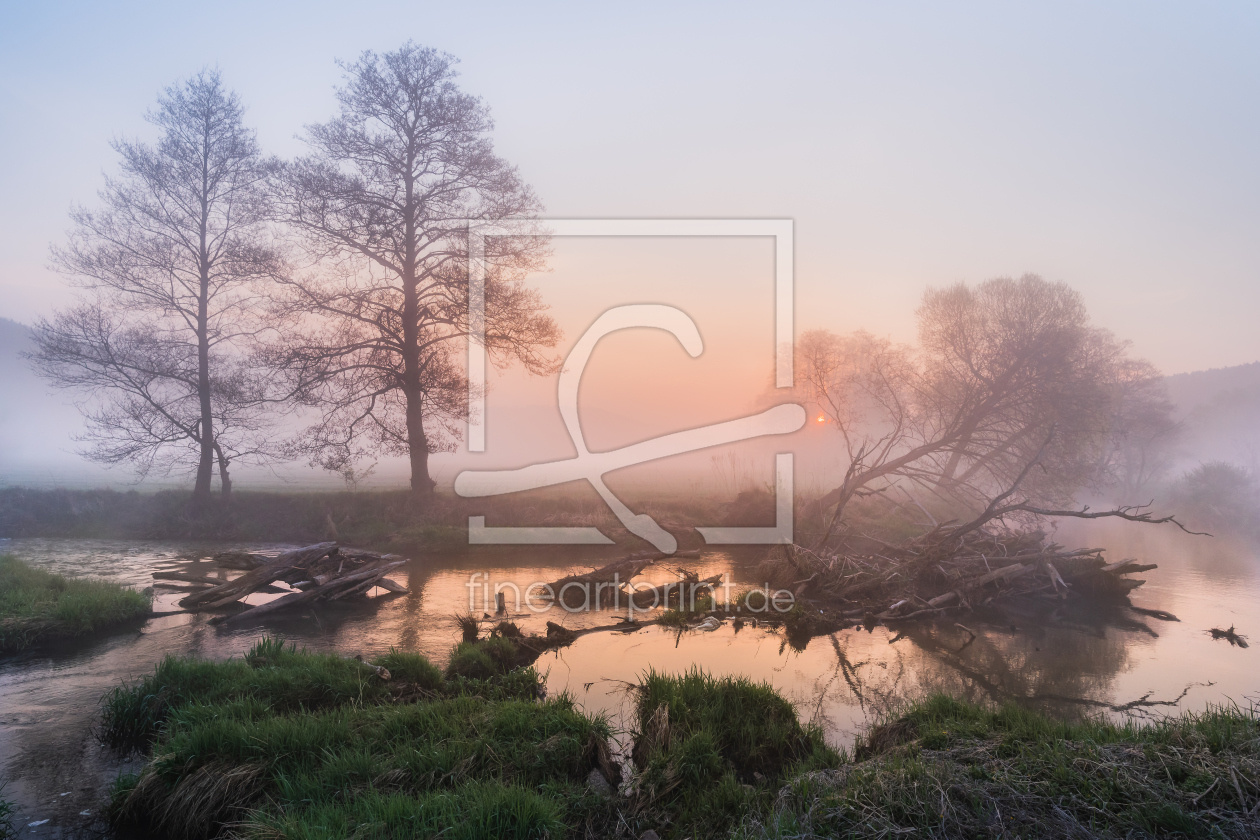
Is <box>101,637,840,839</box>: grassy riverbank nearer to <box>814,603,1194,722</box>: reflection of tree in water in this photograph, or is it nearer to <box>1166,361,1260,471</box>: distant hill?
<box>814,603,1194,722</box>: reflection of tree in water

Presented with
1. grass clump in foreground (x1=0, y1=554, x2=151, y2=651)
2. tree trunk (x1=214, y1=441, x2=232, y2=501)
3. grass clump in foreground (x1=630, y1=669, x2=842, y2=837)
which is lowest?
grass clump in foreground (x1=630, y1=669, x2=842, y2=837)

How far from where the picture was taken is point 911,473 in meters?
18.0

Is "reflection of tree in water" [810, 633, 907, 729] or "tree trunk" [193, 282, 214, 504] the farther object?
"tree trunk" [193, 282, 214, 504]

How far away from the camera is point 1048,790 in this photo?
12.9ft

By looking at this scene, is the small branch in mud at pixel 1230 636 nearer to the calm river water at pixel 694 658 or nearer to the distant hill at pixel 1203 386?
the calm river water at pixel 694 658

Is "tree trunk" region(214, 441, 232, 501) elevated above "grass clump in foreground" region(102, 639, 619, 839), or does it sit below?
above

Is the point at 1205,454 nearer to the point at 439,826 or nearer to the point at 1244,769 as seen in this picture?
the point at 1244,769

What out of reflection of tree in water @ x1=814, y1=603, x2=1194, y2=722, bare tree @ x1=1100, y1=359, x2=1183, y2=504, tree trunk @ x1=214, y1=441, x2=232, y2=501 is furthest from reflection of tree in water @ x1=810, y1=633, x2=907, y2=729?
tree trunk @ x1=214, y1=441, x2=232, y2=501

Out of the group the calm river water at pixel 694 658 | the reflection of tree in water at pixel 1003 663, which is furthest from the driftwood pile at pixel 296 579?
the reflection of tree in water at pixel 1003 663

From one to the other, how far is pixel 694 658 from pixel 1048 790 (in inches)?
206

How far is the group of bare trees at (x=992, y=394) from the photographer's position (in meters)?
18.2

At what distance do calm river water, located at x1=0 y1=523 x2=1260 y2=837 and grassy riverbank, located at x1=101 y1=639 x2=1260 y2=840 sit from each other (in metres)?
0.56

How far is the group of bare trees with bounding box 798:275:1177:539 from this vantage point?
18.2m

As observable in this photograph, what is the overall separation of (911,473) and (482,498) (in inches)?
509
